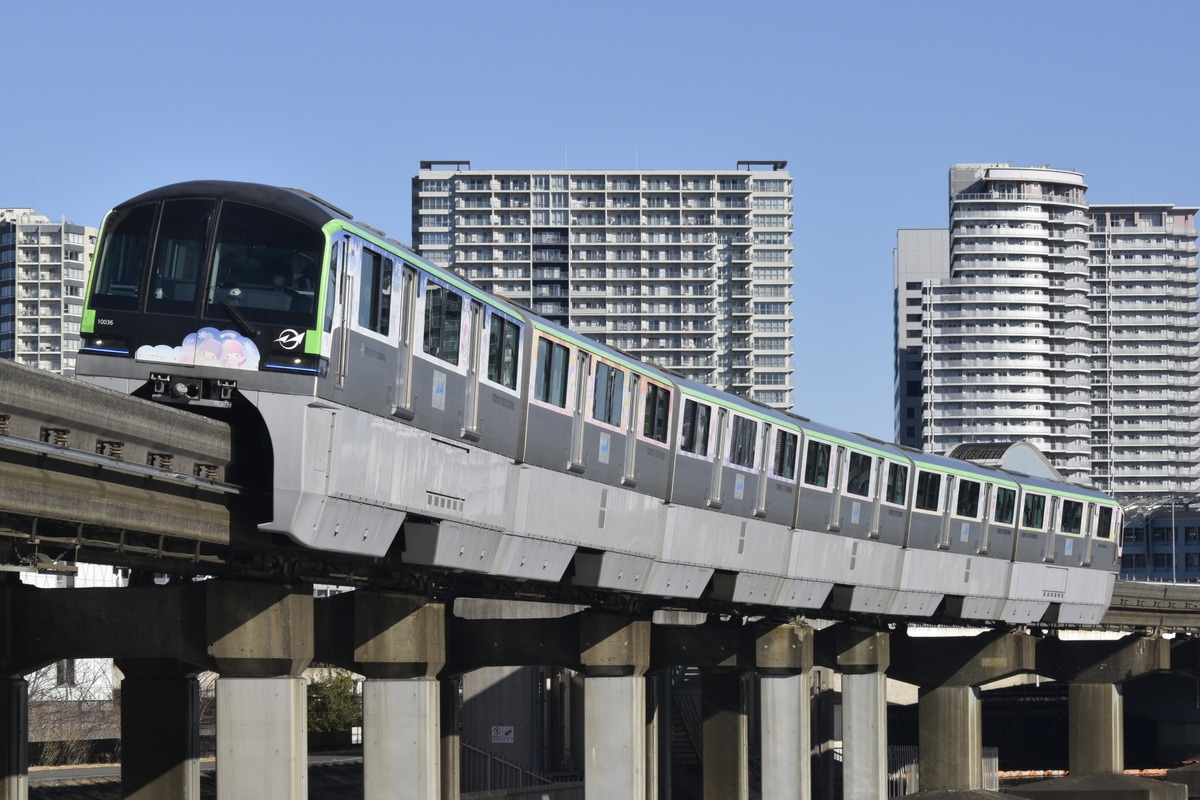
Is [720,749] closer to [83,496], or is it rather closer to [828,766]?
[828,766]

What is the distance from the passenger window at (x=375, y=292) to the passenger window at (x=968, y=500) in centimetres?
3289

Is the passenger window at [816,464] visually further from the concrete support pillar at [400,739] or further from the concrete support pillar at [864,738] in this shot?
the concrete support pillar at [400,739]

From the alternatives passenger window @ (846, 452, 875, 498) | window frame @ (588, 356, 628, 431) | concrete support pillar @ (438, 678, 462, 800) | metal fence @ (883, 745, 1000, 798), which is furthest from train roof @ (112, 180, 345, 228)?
metal fence @ (883, 745, 1000, 798)

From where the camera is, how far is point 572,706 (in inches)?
2389

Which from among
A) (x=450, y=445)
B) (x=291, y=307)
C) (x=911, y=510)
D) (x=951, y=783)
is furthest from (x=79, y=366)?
(x=951, y=783)

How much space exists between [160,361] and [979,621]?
133ft

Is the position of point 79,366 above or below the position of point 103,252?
below

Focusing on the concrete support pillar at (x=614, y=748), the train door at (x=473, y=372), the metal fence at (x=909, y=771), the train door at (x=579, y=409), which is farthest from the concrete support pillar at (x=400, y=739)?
the metal fence at (x=909, y=771)

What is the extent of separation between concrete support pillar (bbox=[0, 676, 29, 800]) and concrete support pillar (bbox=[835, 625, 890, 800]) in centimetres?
2913

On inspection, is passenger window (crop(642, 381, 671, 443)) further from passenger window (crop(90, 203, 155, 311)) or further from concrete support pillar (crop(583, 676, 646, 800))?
passenger window (crop(90, 203, 155, 311))

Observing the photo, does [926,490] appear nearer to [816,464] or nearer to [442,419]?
[816,464]

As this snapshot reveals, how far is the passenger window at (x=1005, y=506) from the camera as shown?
5631 centimetres

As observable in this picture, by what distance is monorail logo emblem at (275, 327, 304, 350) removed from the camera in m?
22.2

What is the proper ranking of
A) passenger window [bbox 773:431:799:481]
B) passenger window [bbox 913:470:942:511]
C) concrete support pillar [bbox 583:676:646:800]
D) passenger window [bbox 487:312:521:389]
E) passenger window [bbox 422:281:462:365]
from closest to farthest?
passenger window [bbox 422:281:462:365] → passenger window [bbox 487:312:521:389] → concrete support pillar [bbox 583:676:646:800] → passenger window [bbox 773:431:799:481] → passenger window [bbox 913:470:942:511]
